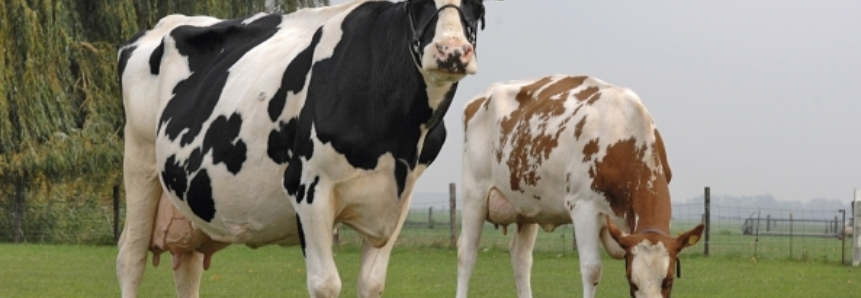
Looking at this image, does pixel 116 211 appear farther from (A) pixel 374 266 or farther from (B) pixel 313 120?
(B) pixel 313 120

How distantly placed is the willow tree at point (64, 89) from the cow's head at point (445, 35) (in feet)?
64.7

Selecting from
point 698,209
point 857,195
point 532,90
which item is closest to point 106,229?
point 698,209

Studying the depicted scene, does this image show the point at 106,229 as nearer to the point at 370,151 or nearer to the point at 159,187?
the point at 159,187

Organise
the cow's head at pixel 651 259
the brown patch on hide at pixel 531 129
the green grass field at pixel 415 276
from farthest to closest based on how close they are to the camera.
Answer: the green grass field at pixel 415 276, the brown patch on hide at pixel 531 129, the cow's head at pixel 651 259

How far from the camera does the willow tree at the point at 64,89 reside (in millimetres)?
23656

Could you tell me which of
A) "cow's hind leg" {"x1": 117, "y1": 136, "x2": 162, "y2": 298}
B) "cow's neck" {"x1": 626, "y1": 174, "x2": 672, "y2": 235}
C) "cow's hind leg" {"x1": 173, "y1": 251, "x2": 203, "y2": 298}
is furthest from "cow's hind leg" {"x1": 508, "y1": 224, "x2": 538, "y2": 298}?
"cow's hind leg" {"x1": 117, "y1": 136, "x2": 162, "y2": 298}

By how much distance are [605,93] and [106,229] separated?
1892 cm

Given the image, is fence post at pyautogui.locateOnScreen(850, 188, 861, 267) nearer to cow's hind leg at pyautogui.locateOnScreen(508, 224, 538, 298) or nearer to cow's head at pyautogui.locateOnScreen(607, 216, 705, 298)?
cow's hind leg at pyautogui.locateOnScreen(508, 224, 538, 298)

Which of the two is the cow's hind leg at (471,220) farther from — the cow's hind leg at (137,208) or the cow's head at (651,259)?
the cow's hind leg at (137,208)

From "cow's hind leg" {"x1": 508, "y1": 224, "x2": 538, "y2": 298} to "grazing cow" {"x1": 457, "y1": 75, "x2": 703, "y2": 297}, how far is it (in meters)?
0.01

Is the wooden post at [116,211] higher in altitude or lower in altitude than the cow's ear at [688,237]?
lower

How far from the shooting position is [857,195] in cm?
2161

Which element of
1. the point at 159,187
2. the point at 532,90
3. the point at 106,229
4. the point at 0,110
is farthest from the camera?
the point at 106,229

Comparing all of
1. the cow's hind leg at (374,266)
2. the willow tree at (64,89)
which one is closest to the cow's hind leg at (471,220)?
the cow's hind leg at (374,266)
